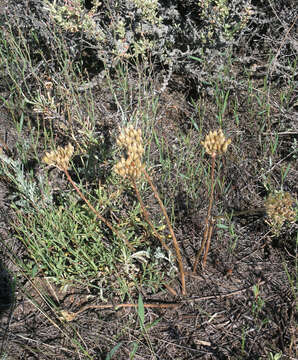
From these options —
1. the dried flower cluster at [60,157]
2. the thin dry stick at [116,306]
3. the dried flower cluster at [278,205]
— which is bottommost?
the thin dry stick at [116,306]

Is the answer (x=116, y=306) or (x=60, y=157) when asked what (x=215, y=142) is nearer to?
(x=60, y=157)

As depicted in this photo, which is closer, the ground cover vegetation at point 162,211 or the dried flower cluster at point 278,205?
the dried flower cluster at point 278,205

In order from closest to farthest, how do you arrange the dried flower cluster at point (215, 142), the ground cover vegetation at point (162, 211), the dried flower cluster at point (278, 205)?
the dried flower cluster at point (215, 142) < the dried flower cluster at point (278, 205) < the ground cover vegetation at point (162, 211)

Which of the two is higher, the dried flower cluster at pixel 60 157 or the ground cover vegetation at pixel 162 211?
the dried flower cluster at pixel 60 157

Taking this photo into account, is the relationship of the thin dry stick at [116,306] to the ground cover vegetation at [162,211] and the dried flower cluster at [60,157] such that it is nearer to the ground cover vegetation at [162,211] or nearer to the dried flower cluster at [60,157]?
the ground cover vegetation at [162,211]

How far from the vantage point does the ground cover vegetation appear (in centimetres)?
174

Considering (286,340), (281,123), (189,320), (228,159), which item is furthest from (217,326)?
(281,123)

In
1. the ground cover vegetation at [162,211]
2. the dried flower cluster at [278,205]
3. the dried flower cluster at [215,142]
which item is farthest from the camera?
the ground cover vegetation at [162,211]

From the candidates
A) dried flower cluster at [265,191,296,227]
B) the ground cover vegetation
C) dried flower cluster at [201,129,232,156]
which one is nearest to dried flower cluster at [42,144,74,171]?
the ground cover vegetation

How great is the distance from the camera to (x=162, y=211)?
7.23 ft

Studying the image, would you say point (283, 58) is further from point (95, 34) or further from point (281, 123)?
point (95, 34)

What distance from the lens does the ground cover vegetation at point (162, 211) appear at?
1.74 m

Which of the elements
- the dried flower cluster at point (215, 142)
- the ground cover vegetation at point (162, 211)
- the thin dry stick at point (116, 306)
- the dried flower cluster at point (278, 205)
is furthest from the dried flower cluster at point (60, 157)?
the dried flower cluster at point (278, 205)

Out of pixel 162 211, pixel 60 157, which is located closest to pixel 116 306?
pixel 162 211
